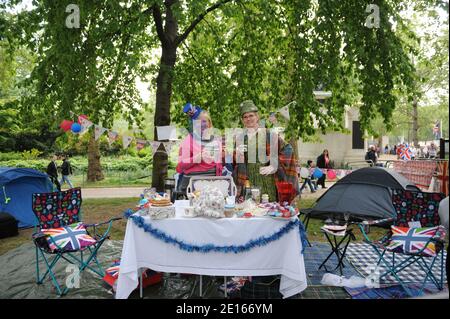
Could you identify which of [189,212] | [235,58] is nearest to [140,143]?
[189,212]

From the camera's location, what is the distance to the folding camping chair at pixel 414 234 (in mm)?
3615

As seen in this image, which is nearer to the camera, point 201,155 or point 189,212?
point 189,212

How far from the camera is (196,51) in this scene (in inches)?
354

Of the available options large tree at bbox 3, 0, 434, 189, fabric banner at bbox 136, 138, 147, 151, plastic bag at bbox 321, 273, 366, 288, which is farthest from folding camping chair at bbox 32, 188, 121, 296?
plastic bag at bbox 321, 273, 366, 288

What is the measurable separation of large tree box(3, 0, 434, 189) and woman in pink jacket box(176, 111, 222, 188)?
165 centimetres

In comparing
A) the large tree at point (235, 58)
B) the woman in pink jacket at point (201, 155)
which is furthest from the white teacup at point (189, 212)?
the large tree at point (235, 58)

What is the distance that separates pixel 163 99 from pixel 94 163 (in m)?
9.43

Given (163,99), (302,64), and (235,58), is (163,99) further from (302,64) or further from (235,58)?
(302,64)

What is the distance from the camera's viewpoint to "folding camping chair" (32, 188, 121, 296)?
379 cm

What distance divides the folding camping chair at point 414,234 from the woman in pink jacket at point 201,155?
72.4 inches

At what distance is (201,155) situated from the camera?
→ 4.39 meters
